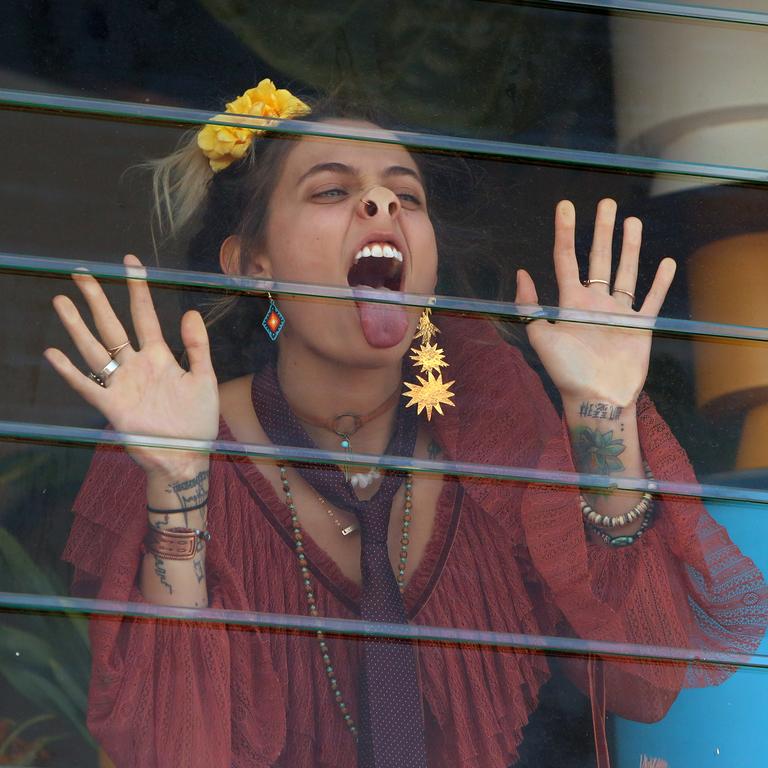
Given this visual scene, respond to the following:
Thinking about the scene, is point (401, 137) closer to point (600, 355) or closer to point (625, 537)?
point (600, 355)

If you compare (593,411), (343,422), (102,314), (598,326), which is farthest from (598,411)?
(102,314)

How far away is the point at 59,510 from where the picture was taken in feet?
5.42

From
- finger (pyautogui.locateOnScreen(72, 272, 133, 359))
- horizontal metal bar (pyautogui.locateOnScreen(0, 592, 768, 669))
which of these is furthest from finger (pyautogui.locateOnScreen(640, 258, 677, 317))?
finger (pyautogui.locateOnScreen(72, 272, 133, 359))

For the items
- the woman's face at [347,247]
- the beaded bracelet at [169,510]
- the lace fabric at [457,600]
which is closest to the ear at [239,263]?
the woman's face at [347,247]

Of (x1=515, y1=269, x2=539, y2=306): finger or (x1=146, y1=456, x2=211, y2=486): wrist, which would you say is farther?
(x1=515, y1=269, x2=539, y2=306): finger

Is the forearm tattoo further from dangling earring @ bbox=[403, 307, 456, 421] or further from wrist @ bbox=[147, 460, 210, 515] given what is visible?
dangling earring @ bbox=[403, 307, 456, 421]

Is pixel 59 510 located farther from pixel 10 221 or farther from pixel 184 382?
pixel 10 221

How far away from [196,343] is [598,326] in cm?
54

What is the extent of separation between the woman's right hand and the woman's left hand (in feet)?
1.45

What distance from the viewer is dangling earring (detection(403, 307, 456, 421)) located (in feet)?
5.71

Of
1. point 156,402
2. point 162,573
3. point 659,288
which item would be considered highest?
point 659,288

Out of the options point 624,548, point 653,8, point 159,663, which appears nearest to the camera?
point 159,663

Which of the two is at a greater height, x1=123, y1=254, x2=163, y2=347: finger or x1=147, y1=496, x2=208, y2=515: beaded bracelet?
x1=123, y1=254, x2=163, y2=347: finger

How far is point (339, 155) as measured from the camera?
1730 millimetres
